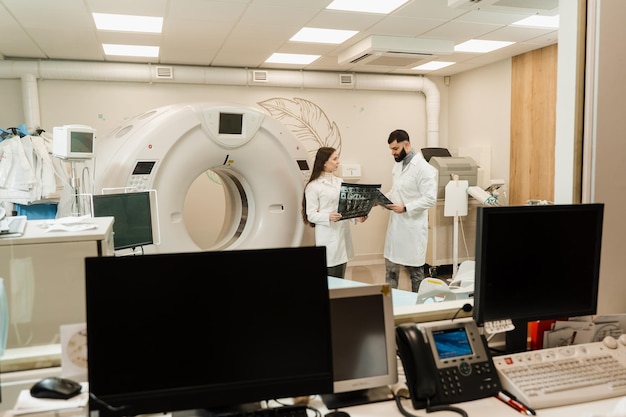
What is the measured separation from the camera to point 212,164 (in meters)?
2.93

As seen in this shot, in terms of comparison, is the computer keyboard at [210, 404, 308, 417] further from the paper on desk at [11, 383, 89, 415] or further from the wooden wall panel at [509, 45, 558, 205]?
the wooden wall panel at [509, 45, 558, 205]

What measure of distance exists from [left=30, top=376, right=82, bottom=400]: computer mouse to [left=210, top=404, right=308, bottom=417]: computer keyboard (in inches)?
12.1

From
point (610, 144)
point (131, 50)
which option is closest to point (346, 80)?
point (131, 50)

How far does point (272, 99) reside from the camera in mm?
5188

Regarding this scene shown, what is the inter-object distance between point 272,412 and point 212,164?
207 cm

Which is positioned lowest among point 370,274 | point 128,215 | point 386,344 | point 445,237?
point 370,274

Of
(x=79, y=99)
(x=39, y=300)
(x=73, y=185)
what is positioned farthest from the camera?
(x=79, y=99)

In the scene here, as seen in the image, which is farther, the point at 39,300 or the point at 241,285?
the point at 39,300

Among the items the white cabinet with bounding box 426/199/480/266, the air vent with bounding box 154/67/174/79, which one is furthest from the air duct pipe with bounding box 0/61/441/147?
the white cabinet with bounding box 426/199/480/266

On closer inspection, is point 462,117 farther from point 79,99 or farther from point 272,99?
point 79,99

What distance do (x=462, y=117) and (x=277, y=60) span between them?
87.7 inches

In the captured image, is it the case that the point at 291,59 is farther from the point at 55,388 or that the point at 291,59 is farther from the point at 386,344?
the point at 55,388

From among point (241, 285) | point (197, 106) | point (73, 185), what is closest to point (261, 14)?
point (197, 106)

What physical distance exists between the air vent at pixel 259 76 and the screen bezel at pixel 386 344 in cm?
411
